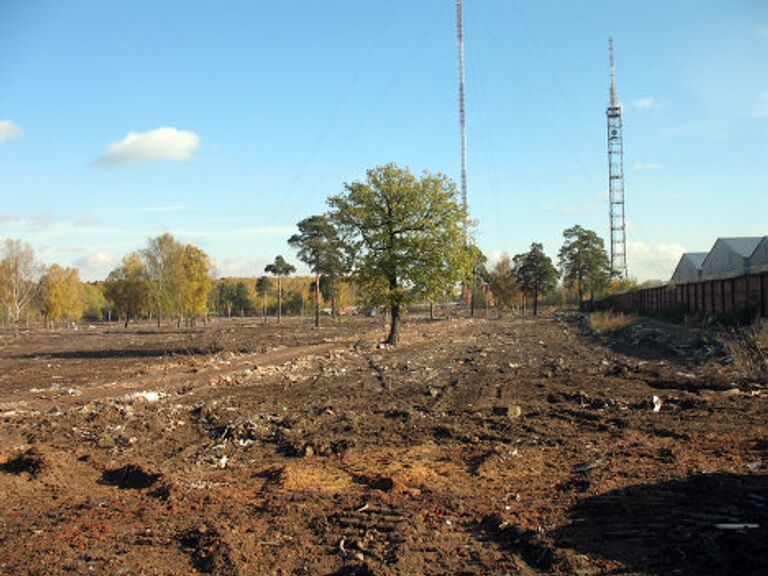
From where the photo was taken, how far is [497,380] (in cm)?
1745

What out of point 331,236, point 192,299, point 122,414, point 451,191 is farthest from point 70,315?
point 122,414

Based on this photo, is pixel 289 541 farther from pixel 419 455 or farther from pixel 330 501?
pixel 419 455

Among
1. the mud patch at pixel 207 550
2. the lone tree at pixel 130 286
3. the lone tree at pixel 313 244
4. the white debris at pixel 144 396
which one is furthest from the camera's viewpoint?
the lone tree at pixel 130 286

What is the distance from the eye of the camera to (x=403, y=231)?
3084 centimetres

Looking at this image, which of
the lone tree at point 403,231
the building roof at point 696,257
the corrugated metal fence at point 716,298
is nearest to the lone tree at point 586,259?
the building roof at point 696,257

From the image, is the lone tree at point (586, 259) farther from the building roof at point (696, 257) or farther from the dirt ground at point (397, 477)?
the dirt ground at point (397, 477)

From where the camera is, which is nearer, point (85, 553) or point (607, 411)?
point (85, 553)

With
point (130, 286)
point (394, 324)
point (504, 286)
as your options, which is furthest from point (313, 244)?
point (504, 286)

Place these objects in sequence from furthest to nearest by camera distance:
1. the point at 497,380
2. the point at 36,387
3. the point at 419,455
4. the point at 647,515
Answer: the point at 36,387 < the point at 497,380 < the point at 419,455 < the point at 647,515

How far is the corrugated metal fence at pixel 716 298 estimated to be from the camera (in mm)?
26114

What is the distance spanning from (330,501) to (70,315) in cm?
8331

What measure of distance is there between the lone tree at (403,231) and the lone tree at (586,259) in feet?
197

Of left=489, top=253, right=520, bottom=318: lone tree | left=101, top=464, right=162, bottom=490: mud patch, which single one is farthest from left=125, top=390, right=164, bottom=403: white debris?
left=489, top=253, right=520, bottom=318: lone tree

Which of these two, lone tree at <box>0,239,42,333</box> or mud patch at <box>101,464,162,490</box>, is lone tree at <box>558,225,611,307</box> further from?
mud patch at <box>101,464,162,490</box>
